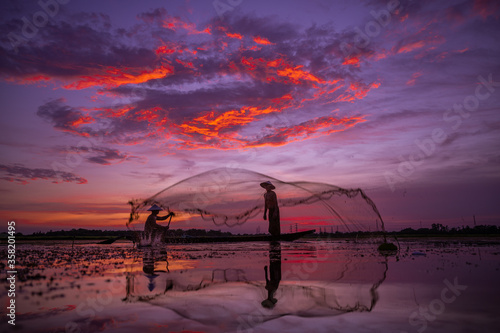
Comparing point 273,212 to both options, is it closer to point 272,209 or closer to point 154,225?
point 272,209

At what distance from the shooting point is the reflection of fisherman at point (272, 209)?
107ft

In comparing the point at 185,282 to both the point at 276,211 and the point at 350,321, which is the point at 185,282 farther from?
the point at 276,211

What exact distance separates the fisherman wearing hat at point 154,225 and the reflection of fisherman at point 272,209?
8574 millimetres

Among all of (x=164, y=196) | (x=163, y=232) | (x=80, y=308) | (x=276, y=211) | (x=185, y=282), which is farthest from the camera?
(x=276, y=211)

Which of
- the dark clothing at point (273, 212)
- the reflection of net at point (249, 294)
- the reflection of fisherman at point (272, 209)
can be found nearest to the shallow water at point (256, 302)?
the reflection of net at point (249, 294)

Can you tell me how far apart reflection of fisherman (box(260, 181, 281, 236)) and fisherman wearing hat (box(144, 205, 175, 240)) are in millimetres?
8574

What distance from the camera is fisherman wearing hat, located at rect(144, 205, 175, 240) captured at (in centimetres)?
2941

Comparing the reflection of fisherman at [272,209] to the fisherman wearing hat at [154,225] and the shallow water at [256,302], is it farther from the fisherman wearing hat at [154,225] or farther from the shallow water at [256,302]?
the shallow water at [256,302]

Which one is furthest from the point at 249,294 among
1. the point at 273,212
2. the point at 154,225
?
the point at 273,212

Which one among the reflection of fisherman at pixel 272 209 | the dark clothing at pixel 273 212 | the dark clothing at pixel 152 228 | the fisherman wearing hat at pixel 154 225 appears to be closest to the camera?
the fisherman wearing hat at pixel 154 225

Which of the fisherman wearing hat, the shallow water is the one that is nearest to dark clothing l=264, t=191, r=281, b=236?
the fisherman wearing hat

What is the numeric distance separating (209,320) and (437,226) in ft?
552

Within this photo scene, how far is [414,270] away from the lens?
47.8 ft

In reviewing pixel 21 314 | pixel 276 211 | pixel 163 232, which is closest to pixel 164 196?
pixel 163 232
